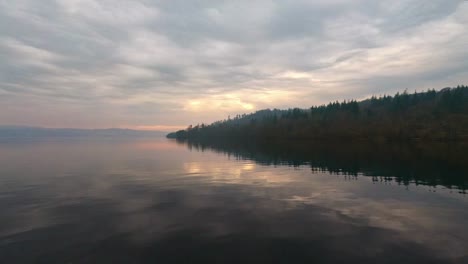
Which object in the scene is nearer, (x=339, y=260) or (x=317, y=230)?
(x=339, y=260)

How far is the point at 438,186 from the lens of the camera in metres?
42.9

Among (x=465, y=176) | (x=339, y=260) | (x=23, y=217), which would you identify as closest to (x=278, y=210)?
(x=339, y=260)

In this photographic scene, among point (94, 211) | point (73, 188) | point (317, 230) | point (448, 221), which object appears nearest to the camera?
point (317, 230)

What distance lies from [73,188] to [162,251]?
3148 centimetres

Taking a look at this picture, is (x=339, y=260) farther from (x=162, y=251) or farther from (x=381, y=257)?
(x=162, y=251)

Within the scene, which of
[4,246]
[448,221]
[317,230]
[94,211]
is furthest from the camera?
[94,211]

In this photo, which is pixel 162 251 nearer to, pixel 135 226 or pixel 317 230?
pixel 135 226

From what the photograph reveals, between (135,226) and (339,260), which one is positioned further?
(135,226)

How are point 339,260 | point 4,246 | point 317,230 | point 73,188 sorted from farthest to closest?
point 73,188
point 317,230
point 4,246
point 339,260

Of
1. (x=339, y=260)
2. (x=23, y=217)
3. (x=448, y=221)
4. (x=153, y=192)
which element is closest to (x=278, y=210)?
(x=339, y=260)

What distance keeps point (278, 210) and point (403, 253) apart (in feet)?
Result: 42.9

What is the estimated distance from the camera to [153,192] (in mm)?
39094

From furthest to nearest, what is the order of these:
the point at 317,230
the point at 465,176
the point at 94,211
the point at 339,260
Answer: the point at 465,176, the point at 94,211, the point at 317,230, the point at 339,260

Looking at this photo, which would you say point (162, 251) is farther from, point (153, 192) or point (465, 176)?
point (465, 176)
